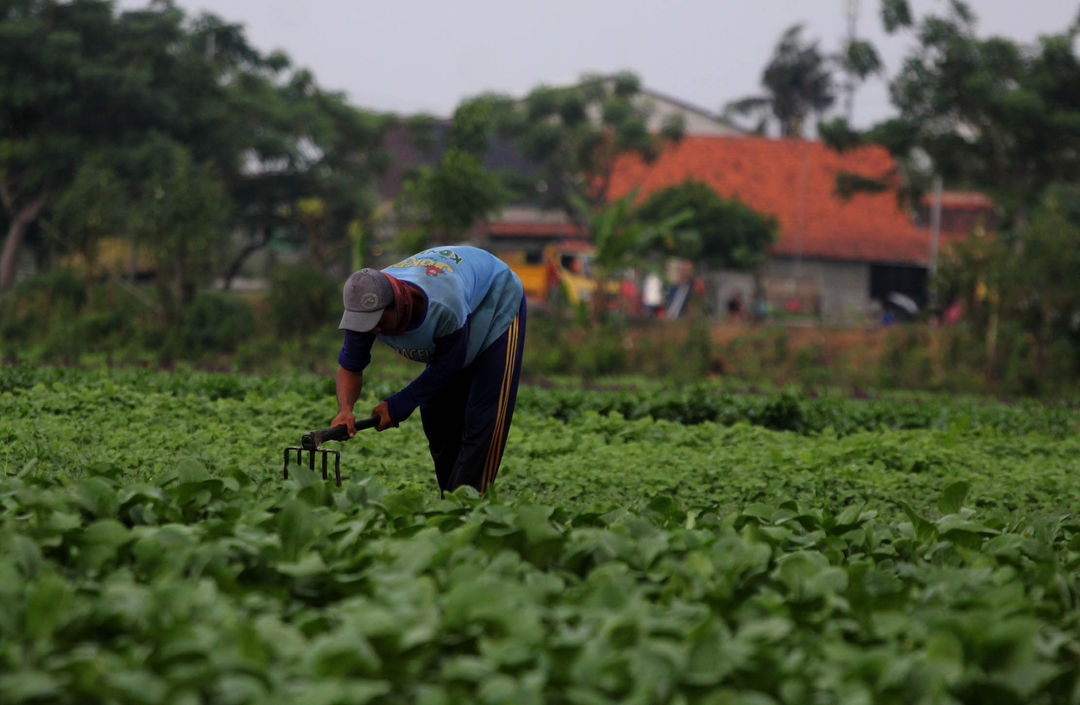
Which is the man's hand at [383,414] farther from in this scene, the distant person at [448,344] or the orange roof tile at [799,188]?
the orange roof tile at [799,188]

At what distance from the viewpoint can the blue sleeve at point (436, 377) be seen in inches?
201

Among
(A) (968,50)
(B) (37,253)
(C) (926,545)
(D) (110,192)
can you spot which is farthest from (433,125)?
(C) (926,545)

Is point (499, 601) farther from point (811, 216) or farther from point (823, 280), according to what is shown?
point (811, 216)

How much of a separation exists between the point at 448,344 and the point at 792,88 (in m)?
47.3

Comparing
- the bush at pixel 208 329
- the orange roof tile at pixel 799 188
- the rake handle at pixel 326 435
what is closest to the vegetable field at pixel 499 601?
the rake handle at pixel 326 435

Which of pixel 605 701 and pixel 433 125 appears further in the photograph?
pixel 433 125

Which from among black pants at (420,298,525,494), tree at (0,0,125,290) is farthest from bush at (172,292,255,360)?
black pants at (420,298,525,494)

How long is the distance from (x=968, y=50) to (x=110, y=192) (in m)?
18.7

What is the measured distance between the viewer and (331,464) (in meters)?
6.89

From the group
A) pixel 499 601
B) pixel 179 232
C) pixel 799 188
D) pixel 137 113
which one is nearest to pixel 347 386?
pixel 499 601

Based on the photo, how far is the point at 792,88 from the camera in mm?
49938

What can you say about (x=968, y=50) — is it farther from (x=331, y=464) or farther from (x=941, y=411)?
(x=331, y=464)

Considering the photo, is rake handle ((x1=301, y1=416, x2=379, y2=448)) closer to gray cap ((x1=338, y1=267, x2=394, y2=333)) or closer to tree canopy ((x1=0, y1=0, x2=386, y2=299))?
gray cap ((x1=338, y1=267, x2=394, y2=333))

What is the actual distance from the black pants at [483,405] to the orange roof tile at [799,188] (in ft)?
107
